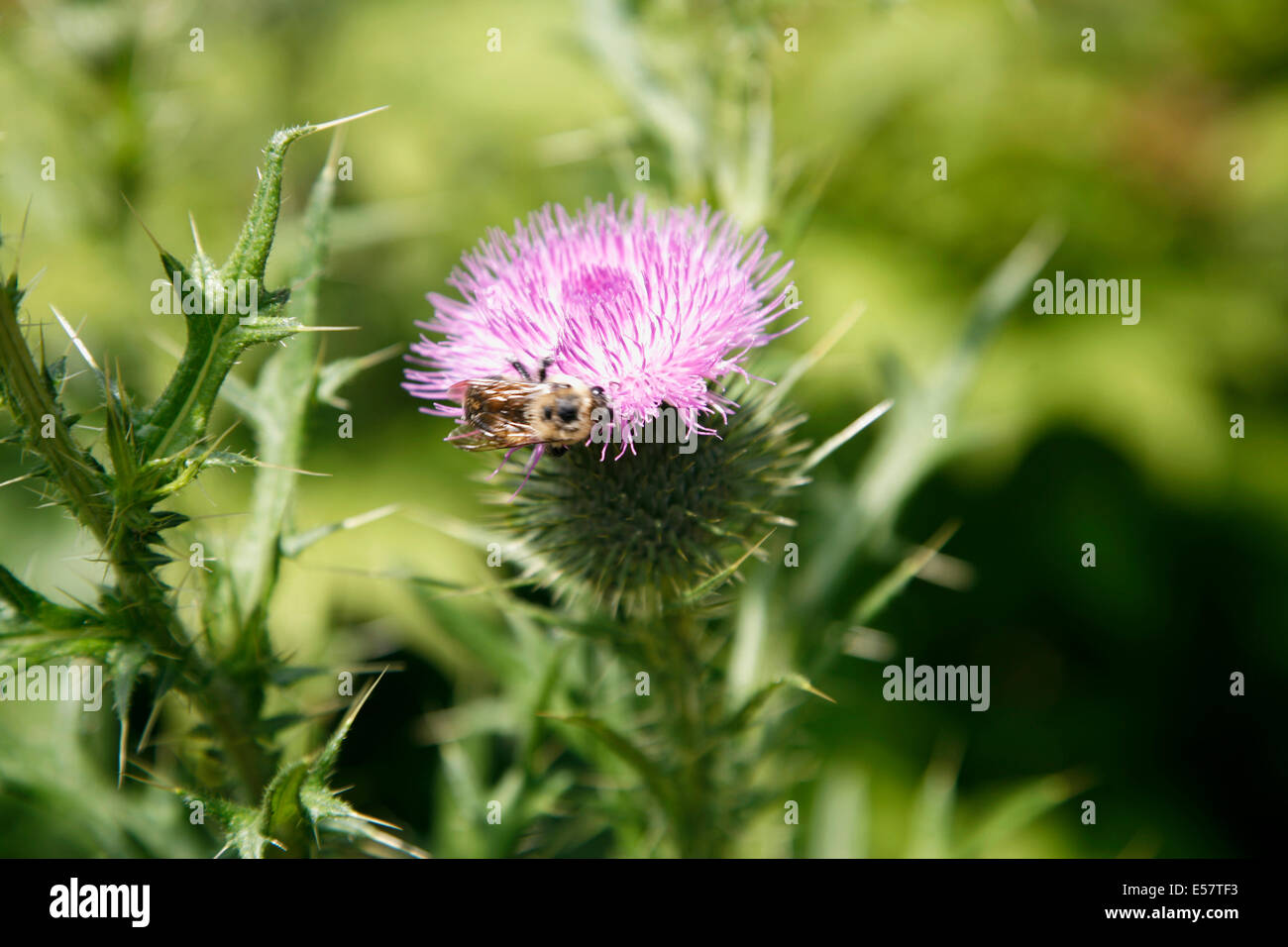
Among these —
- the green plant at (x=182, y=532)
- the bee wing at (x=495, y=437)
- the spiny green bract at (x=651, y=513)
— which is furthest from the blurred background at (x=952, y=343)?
the bee wing at (x=495, y=437)

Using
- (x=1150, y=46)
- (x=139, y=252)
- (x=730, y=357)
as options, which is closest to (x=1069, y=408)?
(x=1150, y=46)

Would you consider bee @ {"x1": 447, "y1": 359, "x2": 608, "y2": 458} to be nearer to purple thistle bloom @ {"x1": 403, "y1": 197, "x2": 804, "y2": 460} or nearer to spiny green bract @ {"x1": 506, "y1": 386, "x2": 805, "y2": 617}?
purple thistle bloom @ {"x1": 403, "y1": 197, "x2": 804, "y2": 460}

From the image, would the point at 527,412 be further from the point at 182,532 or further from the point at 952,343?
the point at 952,343

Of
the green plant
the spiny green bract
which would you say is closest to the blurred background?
the spiny green bract
